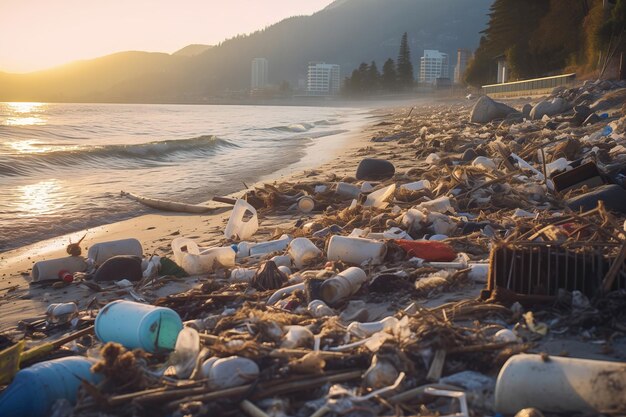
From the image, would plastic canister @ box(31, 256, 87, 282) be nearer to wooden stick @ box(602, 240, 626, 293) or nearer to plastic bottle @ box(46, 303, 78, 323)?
plastic bottle @ box(46, 303, 78, 323)

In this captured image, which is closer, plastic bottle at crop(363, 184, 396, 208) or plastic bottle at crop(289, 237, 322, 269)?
plastic bottle at crop(289, 237, 322, 269)

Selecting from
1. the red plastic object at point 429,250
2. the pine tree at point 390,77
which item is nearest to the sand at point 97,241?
the red plastic object at point 429,250

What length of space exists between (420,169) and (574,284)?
652 cm

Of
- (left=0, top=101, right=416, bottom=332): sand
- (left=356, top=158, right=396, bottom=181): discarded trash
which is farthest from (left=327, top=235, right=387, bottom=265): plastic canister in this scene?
(left=356, top=158, right=396, bottom=181): discarded trash

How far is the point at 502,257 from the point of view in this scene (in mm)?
3068

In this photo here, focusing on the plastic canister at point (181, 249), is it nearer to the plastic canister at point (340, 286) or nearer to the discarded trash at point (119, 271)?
the discarded trash at point (119, 271)

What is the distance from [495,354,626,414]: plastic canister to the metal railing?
92.8 feet

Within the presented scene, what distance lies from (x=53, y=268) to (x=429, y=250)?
298 centimetres

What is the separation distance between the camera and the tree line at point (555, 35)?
2859 centimetres

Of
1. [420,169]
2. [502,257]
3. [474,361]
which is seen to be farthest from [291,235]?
[420,169]

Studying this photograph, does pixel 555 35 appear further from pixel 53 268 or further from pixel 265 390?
pixel 265 390

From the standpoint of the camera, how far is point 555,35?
1588 inches

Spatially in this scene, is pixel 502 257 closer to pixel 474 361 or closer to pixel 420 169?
pixel 474 361

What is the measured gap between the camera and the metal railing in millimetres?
29156
